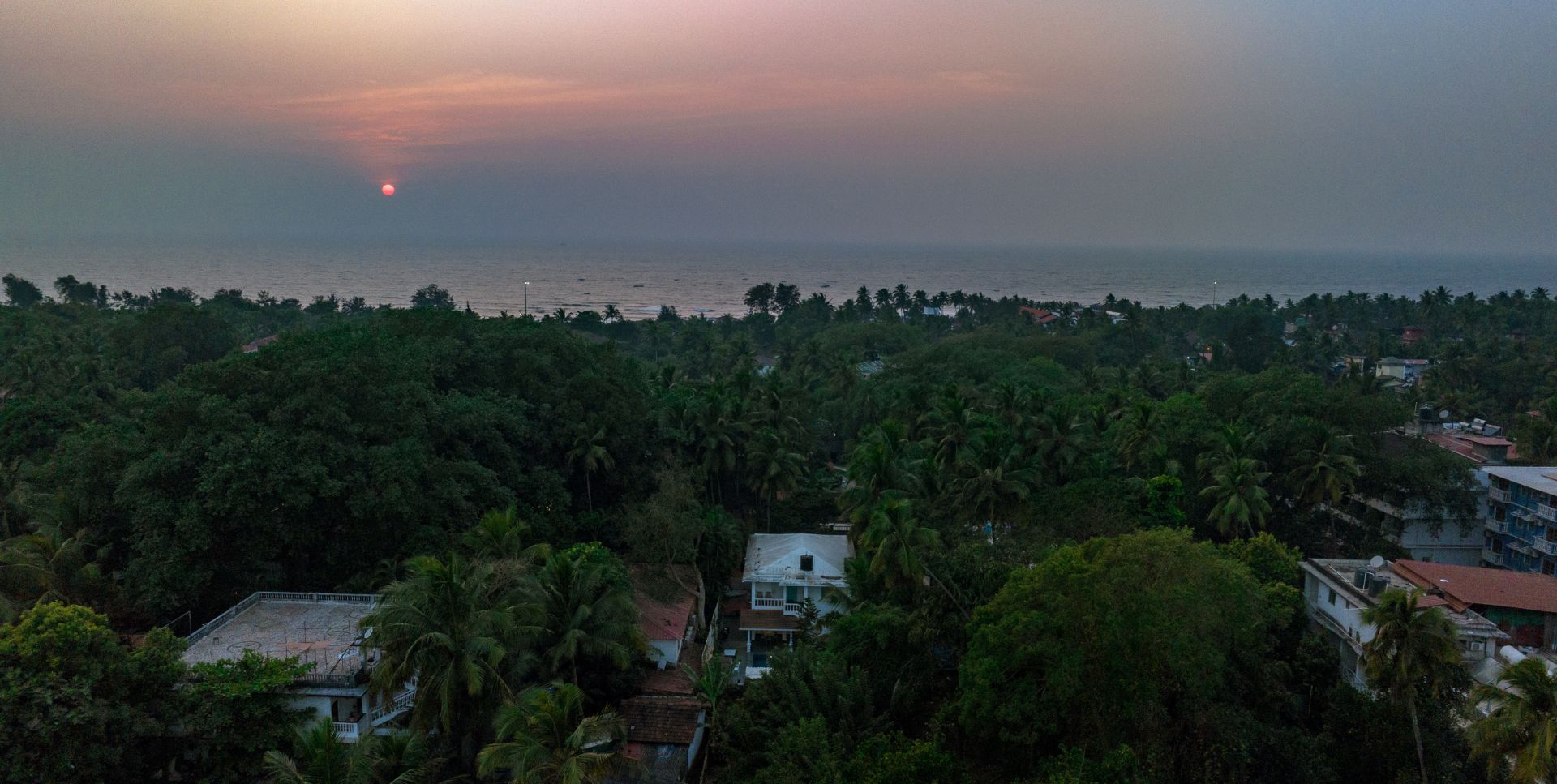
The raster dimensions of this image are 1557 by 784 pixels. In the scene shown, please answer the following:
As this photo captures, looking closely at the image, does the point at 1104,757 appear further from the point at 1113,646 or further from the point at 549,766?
the point at 549,766

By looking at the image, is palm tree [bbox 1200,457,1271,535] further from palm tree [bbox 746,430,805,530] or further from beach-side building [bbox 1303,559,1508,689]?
palm tree [bbox 746,430,805,530]

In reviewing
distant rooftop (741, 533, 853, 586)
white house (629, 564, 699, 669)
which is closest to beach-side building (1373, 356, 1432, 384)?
distant rooftop (741, 533, 853, 586)

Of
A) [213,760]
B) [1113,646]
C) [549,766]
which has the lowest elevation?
[213,760]

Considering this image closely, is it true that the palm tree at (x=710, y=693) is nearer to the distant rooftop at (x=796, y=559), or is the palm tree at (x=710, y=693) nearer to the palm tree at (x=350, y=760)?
the palm tree at (x=350, y=760)

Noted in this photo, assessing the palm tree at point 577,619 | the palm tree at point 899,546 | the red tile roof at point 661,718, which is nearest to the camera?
the palm tree at point 577,619

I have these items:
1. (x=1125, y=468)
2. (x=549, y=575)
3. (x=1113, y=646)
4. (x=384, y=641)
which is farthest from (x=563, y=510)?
(x=1125, y=468)

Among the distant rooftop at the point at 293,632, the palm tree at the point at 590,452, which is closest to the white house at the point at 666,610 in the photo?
the palm tree at the point at 590,452
